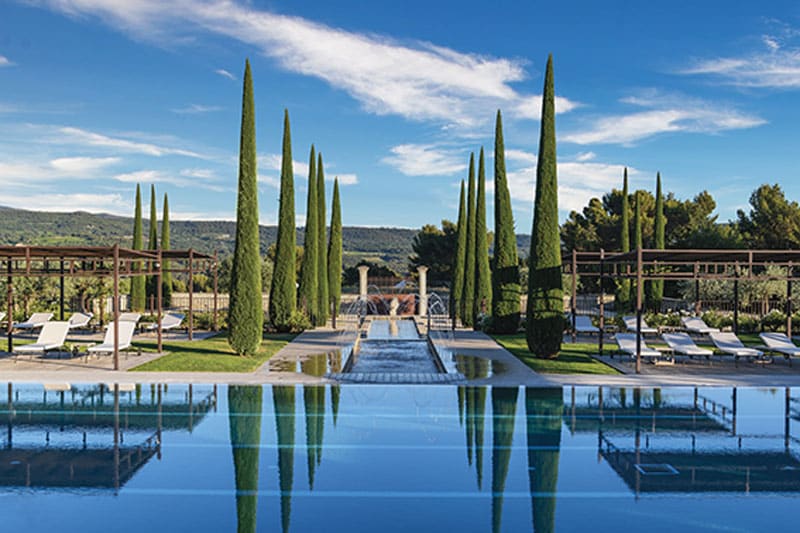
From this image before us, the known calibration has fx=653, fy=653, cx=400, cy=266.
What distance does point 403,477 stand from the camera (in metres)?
7.30

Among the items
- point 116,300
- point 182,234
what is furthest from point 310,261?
point 182,234

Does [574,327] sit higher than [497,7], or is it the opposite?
[497,7]

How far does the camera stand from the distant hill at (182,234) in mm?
74000

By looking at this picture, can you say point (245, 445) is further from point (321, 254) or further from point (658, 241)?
point (658, 241)

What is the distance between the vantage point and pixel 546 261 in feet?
52.9

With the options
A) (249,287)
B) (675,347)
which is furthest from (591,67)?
(249,287)

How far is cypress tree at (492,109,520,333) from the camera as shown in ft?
72.2

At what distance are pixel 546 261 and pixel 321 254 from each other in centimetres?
1291

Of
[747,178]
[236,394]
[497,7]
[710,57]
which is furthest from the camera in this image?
[747,178]

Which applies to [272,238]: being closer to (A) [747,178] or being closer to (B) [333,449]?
(A) [747,178]

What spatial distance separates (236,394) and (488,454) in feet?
17.3

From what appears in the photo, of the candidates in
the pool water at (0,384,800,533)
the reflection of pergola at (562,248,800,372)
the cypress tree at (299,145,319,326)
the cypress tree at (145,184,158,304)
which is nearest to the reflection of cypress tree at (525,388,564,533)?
the pool water at (0,384,800,533)

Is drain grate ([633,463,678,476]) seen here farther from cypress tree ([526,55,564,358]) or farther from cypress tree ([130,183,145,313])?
cypress tree ([130,183,145,313])

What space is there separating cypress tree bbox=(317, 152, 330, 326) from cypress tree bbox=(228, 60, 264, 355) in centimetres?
917
